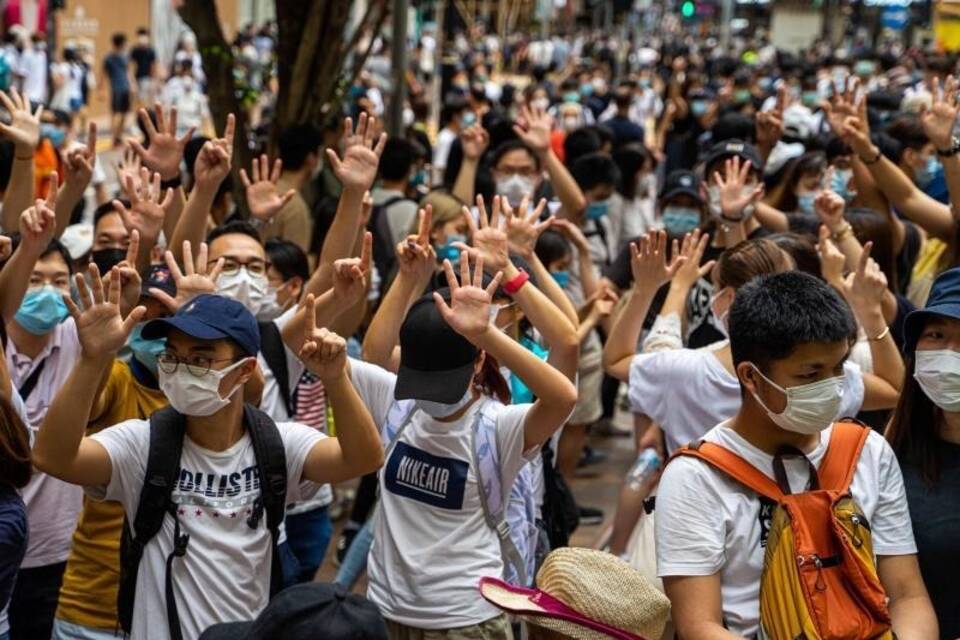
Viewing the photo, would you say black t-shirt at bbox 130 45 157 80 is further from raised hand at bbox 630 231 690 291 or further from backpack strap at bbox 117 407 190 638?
backpack strap at bbox 117 407 190 638

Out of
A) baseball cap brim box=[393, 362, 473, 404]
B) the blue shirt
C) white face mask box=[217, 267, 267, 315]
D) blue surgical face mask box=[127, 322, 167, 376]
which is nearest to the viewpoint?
the blue shirt

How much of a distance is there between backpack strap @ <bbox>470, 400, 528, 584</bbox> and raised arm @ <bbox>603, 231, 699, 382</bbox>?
2.59ft

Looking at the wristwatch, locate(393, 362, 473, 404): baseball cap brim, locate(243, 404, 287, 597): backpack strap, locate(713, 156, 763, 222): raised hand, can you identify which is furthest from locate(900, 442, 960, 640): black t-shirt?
the wristwatch

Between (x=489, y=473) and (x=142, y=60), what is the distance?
25816mm

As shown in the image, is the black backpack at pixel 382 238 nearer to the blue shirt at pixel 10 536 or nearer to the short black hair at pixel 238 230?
the short black hair at pixel 238 230

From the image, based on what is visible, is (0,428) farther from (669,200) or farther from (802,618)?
(669,200)

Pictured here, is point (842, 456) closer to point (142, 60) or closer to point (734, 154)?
point (734, 154)

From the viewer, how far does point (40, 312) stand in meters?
5.03

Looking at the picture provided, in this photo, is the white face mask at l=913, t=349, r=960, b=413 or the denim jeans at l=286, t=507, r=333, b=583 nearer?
the white face mask at l=913, t=349, r=960, b=413

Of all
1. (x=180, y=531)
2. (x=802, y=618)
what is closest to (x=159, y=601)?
(x=180, y=531)

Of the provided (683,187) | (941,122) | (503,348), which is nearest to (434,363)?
(503,348)

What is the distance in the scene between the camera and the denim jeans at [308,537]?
225 inches

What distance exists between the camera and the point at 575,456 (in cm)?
800

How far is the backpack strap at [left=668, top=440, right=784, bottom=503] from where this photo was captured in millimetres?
3314
